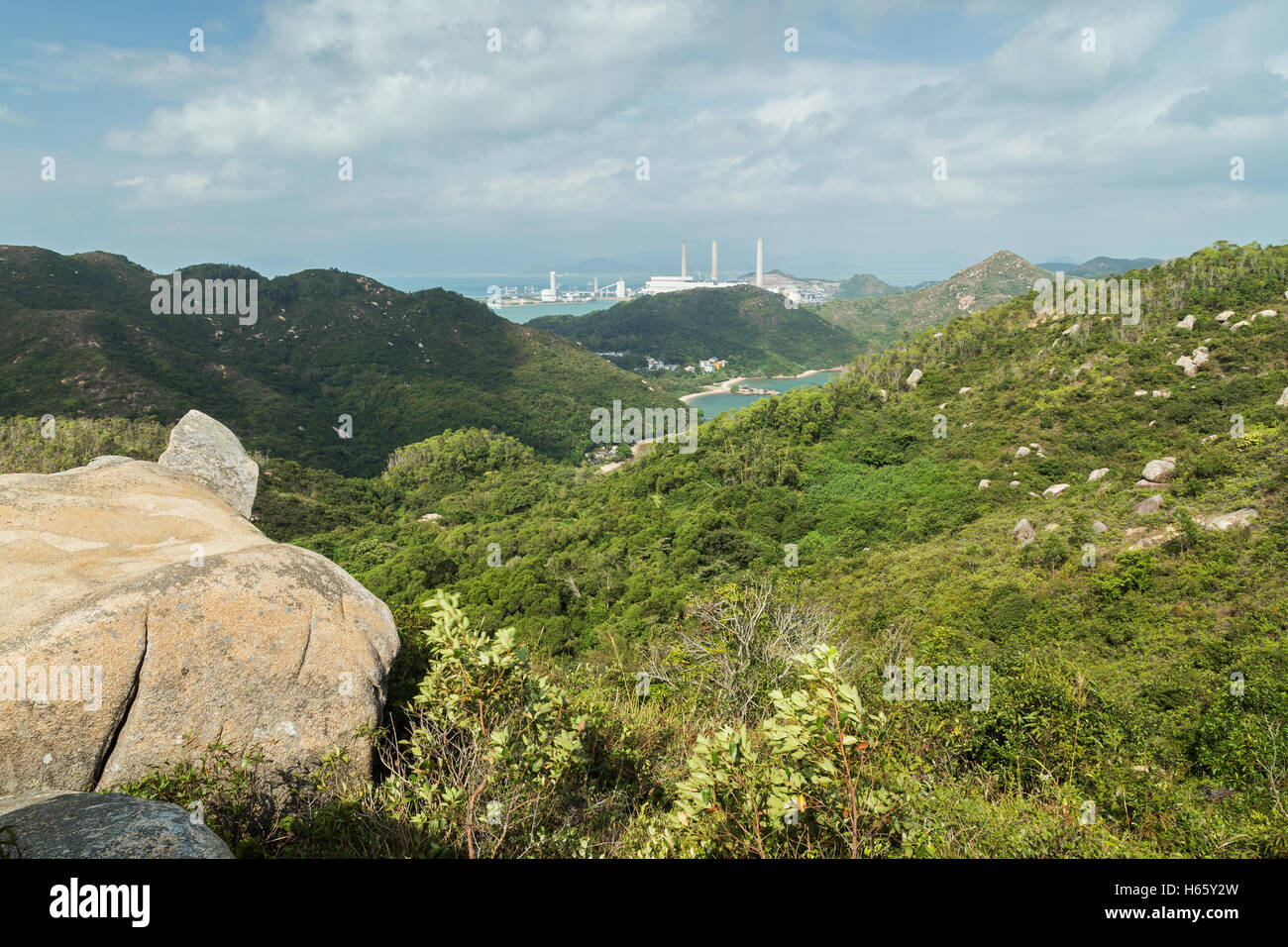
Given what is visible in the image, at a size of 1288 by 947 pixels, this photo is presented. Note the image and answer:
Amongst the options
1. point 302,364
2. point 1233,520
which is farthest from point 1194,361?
point 302,364

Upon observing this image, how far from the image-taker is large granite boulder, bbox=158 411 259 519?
7324mm

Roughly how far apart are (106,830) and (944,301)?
15496 cm

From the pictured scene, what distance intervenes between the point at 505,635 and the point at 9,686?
277 cm

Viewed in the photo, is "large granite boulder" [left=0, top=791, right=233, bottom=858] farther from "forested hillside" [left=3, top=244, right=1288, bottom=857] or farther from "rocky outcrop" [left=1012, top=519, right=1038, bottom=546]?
"rocky outcrop" [left=1012, top=519, right=1038, bottom=546]

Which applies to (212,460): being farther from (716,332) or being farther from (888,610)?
(716,332)

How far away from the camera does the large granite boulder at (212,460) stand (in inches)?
288

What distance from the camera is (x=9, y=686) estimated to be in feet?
11.3

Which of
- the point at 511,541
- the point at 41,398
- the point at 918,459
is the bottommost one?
the point at 511,541

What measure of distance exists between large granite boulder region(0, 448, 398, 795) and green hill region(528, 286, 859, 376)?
4307 inches

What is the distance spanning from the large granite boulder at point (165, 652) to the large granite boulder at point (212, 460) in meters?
2.26

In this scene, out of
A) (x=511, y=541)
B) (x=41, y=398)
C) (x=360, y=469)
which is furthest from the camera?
(x=360, y=469)
